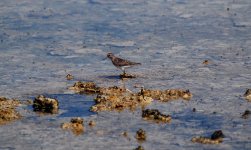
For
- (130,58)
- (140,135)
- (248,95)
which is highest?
(130,58)

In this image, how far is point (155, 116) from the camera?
8.12 m

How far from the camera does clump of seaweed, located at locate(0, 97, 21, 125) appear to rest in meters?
8.23

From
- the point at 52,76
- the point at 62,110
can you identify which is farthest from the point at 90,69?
the point at 62,110

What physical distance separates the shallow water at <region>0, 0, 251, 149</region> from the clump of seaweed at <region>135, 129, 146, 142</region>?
0.27 ft

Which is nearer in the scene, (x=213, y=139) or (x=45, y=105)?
(x=213, y=139)

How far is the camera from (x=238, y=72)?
10516mm

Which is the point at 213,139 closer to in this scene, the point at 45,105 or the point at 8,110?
the point at 45,105

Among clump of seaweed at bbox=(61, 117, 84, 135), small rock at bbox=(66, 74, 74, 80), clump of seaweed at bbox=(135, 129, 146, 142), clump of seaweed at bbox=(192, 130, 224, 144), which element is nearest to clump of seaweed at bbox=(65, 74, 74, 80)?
small rock at bbox=(66, 74, 74, 80)

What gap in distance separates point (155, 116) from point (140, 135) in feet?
2.61

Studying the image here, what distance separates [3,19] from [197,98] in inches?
328

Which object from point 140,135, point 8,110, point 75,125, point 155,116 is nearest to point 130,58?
point 155,116

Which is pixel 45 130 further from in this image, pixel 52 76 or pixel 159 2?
pixel 159 2

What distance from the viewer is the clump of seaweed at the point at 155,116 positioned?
26.5ft

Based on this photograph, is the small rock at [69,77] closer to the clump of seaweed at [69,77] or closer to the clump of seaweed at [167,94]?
the clump of seaweed at [69,77]
